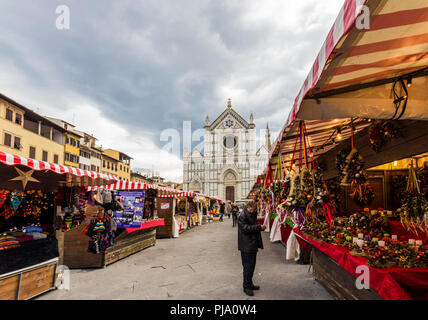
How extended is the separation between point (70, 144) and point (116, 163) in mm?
13592

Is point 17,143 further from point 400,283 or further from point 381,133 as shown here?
point 400,283

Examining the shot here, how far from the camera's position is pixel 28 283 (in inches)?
178

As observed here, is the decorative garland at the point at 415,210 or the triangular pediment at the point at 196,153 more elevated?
the triangular pediment at the point at 196,153

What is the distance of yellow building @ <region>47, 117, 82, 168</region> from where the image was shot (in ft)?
104

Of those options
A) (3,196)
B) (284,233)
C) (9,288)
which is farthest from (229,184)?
(9,288)

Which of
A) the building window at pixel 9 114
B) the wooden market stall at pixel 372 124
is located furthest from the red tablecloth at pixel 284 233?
the building window at pixel 9 114

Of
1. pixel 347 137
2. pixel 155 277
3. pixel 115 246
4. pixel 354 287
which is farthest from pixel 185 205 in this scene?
pixel 354 287

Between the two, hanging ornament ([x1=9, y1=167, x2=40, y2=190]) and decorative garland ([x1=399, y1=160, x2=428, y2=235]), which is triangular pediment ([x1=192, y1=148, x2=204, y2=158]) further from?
decorative garland ([x1=399, y1=160, x2=428, y2=235])

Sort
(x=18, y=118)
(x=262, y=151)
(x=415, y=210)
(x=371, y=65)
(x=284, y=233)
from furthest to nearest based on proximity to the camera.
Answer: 1. (x=262, y=151)
2. (x=18, y=118)
3. (x=284, y=233)
4. (x=415, y=210)
5. (x=371, y=65)

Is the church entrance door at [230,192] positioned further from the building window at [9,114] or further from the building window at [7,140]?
the building window at [9,114]

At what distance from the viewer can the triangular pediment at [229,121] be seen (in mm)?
46469

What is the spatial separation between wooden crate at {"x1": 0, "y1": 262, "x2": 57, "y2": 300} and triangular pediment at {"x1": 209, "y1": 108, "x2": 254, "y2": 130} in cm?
4266

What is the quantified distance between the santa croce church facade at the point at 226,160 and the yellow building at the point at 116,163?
12064mm
